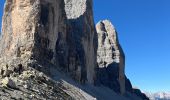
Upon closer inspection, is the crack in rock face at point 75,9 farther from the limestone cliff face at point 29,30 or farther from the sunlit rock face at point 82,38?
the limestone cliff face at point 29,30

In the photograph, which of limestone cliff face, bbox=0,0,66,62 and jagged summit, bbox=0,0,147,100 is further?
limestone cliff face, bbox=0,0,66,62

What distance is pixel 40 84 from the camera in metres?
54.8

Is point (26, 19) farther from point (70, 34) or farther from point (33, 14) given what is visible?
point (70, 34)

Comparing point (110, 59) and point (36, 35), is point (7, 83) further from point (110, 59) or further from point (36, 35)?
point (110, 59)

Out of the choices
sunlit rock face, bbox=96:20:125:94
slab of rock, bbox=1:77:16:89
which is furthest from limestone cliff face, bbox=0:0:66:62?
sunlit rock face, bbox=96:20:125:94

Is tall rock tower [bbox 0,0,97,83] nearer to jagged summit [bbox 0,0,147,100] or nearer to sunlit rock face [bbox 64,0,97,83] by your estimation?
jagged summit [bbox 0,0,147,100]

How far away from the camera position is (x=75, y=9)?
12669 centimetres

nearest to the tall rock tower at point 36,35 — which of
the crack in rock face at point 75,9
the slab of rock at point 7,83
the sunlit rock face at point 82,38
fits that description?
the sunlit rock face at point 82,38

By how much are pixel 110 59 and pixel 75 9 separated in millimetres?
38419

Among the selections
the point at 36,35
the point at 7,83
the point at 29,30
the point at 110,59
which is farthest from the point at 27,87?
the point at 110,59

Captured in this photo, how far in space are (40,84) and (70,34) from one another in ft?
162

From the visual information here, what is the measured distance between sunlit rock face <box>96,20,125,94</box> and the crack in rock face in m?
28.4

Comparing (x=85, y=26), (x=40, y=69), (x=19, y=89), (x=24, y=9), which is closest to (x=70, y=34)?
(x=85, y=26)

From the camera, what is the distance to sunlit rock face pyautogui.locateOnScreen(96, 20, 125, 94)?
151 m
